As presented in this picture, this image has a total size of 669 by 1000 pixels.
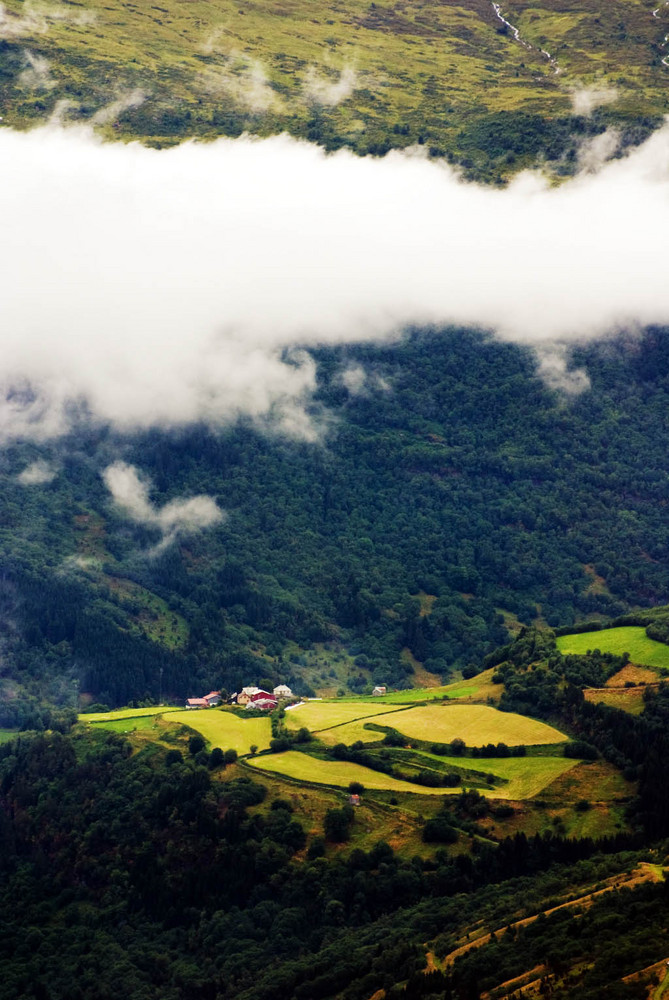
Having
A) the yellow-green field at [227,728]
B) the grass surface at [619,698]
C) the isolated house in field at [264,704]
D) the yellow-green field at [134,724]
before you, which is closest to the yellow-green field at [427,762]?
the yellow-green field at [227,728]

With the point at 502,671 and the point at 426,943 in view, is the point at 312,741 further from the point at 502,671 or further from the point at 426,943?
the point at 426,943

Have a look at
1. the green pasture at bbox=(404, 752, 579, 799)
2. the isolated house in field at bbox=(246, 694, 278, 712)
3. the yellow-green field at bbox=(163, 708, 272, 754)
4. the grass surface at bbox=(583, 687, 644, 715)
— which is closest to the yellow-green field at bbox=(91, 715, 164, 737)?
the yellow-green field at bbox=(163, 708, 272, 754)

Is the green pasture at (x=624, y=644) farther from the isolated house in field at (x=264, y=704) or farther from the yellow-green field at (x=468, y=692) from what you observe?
the isolated house in field at (x=264, y=704)

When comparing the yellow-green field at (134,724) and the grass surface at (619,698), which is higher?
the grass surface at (619,698)

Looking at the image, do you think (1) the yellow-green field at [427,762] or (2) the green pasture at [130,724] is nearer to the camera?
(1) the yellow-green field at [427,762]

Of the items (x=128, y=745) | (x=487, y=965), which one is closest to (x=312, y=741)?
(x=128, y=745)

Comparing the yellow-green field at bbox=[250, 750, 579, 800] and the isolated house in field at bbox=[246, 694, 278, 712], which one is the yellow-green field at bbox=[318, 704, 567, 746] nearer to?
the yellow-green field at bbox=[250, 750, 579, 800]
